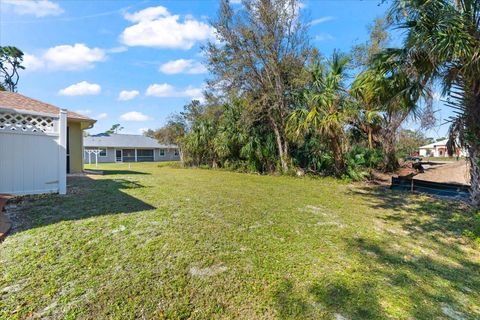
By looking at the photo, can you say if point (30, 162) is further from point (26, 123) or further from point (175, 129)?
point (175, 129)

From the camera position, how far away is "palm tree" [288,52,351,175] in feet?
33.7

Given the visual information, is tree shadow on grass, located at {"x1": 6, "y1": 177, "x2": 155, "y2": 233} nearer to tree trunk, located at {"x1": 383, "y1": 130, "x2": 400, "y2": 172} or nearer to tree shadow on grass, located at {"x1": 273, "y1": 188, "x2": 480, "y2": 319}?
tree shadow on grass, located at {"x1": 273, "y1": 188, "x2": 480, "y2": 319}

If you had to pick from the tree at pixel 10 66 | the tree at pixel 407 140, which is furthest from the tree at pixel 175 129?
the tree at pixel 10 66

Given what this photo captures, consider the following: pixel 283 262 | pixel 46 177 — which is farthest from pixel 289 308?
A: pixel 46 177

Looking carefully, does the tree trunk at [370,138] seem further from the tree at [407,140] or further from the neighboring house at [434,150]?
the neighboring house at [434,150]

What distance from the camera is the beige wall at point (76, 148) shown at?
1126 cm

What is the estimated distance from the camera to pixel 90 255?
3.05 meters

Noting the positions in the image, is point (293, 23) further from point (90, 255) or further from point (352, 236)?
point (90, 255)

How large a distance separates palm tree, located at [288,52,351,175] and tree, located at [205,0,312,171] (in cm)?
106

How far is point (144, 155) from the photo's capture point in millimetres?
36000

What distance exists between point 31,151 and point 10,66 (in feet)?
123

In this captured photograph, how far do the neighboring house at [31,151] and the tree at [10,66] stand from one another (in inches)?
1372

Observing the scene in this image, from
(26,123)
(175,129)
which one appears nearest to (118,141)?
(175,129)

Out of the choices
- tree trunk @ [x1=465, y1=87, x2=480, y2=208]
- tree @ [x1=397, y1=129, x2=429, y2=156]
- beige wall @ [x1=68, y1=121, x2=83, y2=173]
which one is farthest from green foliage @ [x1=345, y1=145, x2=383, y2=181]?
beige wall @ [x1=68, y1=121, x2=83, y2=173]
